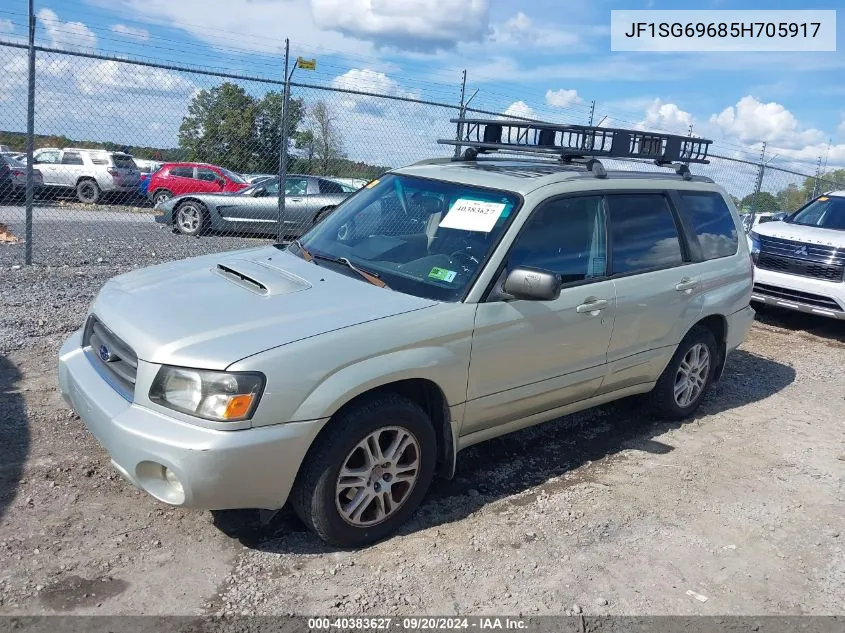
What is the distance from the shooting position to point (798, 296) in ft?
28.2

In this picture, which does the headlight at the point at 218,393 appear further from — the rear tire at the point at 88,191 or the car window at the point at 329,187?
the rear tire at the point at 88,191

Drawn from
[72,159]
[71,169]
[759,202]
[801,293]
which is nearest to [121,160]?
[72,159]

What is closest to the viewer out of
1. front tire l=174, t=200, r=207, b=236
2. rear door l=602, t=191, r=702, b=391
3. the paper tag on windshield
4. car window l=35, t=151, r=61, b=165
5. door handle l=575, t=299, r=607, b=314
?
the paper tag on windshield

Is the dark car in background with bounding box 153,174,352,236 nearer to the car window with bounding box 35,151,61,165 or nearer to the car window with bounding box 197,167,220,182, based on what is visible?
the car window with bounding box 197,167,220,182

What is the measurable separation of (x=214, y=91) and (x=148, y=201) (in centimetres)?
1225

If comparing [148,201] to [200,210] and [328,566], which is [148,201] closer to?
[200,210]

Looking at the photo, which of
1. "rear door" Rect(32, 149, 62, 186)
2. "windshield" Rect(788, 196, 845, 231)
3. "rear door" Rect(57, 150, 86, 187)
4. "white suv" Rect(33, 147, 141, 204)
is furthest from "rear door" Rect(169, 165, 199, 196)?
"windshield" Rect(788, 196, 845, 231)

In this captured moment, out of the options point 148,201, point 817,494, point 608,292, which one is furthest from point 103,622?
point 148,201

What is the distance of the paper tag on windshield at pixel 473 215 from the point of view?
12.9 feet

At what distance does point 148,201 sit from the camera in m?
20.7

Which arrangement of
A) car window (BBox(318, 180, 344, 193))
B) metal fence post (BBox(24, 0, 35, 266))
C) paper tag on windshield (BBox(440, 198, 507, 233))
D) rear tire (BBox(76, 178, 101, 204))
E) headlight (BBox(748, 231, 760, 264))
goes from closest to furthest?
paper tag on windshield (BBox(440, 198, 507, 233)) → metal fence post (BBox(24, 0, 35, 266)) → headlight (BBox(748, 231, 760, 264)) → car window (BBox(318, 180, 344, 193)) → rear tire (BBox(76, 178, 101, 204))

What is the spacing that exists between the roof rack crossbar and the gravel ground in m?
1.95

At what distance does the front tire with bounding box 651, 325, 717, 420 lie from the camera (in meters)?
5.18

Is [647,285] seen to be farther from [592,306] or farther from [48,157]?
[48,157]
